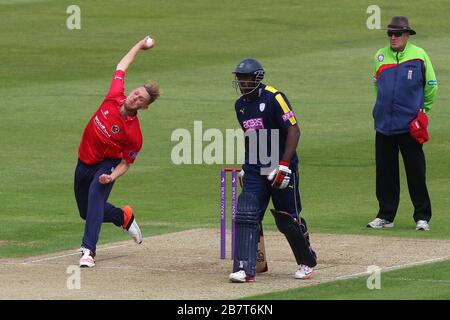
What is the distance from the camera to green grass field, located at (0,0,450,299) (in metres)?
16.0

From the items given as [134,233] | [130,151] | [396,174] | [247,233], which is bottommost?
[134,233]

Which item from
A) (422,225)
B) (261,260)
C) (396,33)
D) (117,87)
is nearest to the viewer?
(261,260)

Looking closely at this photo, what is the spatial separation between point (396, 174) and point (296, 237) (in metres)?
3.60

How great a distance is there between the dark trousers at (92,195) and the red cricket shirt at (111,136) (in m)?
0.07

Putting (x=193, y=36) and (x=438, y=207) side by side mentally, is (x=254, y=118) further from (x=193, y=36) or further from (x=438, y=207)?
(x=193, y=36)

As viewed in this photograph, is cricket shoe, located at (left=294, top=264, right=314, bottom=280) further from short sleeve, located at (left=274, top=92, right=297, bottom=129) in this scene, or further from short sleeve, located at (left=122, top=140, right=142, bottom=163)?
short sleeve, located at (left=122, top=140, right=142, bottom=163)

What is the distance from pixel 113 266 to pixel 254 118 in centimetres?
191

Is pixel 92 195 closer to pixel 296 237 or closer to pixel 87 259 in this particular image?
pixel 87 259

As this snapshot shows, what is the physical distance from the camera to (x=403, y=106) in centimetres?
1525

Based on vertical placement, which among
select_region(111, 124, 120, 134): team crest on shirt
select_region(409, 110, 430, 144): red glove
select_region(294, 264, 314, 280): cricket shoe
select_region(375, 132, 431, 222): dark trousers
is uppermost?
select_region(111, 124, 120, 134): team crest on shirt

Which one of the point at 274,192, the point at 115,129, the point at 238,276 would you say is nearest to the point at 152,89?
the point at 115,129

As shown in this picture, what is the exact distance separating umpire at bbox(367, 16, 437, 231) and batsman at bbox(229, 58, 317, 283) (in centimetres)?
320

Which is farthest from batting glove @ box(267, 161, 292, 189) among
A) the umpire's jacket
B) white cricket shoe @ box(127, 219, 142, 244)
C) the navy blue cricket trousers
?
the umpire's jacket

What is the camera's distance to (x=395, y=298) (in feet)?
35.5
